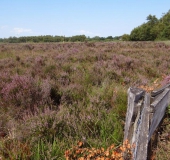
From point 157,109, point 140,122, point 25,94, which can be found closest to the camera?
point 140,122

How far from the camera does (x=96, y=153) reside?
2.35 meters

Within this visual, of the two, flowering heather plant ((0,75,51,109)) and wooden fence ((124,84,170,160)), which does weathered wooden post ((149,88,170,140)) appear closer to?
wooden fence ((124,84,170,160))

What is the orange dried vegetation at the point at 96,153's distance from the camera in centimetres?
215

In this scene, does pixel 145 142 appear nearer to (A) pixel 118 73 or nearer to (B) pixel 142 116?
(B) pixel 142 116

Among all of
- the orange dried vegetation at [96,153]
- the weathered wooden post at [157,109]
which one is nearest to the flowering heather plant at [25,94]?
the orange dried vegetation at [96,153]

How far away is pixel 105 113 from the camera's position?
10.6 ft

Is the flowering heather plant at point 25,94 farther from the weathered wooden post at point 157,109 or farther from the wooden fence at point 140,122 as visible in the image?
the weathered wooden post at point 157,109

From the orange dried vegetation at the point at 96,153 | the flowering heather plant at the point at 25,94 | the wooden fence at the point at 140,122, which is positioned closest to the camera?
the wooden fence at the point at 140,122

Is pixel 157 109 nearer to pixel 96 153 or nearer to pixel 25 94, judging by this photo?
pixel 96 153

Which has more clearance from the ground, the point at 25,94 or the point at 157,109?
the point at 157,109

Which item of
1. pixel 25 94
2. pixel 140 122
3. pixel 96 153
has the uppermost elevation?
pixel 140 122

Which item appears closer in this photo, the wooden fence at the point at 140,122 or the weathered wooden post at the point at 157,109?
the wooden fence at the point at 140,122

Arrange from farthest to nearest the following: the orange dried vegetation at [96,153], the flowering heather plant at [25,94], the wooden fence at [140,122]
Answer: the flowering heather plant at [25,94] < the orange dried vegetation at [96,153] < the wooden fence at [140,122]

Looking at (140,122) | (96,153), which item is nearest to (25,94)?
(96,153)
